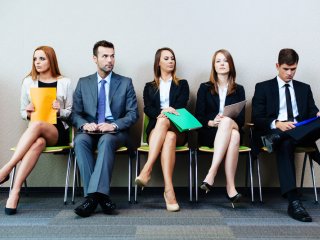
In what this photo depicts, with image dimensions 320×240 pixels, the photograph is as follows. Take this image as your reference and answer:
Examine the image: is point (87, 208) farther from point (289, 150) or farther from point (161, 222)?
point (289, 150)

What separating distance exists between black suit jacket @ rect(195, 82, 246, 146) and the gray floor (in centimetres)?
63

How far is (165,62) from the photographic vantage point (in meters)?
3.66

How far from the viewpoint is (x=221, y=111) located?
359cm

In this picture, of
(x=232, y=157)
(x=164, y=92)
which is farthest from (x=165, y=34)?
(x=232, y=157)

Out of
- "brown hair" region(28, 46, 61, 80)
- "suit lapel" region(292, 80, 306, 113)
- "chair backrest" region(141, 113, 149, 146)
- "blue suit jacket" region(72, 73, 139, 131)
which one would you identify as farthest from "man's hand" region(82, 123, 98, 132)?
"suit lapel" region(292, 80, 306, 113)

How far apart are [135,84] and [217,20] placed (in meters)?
1.07

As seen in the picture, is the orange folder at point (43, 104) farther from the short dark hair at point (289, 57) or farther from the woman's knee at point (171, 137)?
the short dark hair at point (289, 57)

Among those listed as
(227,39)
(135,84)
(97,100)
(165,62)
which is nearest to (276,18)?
(227,39)

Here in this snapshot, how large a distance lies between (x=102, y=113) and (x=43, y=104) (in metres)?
0.52

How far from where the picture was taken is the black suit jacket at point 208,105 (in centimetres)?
347

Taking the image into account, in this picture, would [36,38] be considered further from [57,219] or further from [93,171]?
[57,219]

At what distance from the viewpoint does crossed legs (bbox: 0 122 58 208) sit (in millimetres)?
2965

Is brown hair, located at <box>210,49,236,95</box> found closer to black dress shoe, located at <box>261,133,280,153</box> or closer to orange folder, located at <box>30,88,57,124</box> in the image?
black dress shoe, located at <box>261,133,280,153</box>

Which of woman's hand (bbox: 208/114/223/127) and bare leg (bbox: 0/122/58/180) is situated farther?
woman's hand (bbox: 208/114/223/127)
